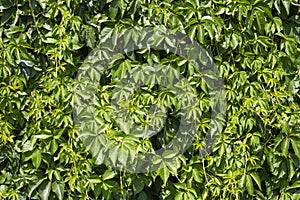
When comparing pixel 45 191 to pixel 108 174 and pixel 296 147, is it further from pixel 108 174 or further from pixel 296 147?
pixel 296 147

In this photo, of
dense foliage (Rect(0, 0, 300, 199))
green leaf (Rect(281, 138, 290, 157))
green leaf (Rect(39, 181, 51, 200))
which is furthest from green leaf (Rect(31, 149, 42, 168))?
green leaf (Rect(281, 138, 290, 157))

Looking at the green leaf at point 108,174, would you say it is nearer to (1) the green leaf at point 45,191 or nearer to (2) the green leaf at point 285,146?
(1) the green leaf at point 45,191

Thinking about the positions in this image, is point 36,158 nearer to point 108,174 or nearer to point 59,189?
point 59,189

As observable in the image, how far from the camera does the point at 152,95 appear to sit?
2035 mm

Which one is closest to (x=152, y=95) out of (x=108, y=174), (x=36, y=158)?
(x=108, y=174)

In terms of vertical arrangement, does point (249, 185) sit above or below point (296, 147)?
below

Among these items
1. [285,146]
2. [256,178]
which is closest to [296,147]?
[285,146]

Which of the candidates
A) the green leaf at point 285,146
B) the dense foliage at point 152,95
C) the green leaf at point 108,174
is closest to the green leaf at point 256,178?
the dense foliage at point 152,95

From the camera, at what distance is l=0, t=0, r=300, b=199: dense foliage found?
203cm

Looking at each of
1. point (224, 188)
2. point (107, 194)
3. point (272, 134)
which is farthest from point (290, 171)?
point (107, 194)

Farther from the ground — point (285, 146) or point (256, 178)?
point (285, 146)

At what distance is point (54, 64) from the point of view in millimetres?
2092

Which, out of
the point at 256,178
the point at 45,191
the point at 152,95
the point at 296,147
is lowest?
the point at 45,191

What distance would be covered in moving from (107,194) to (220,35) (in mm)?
837
